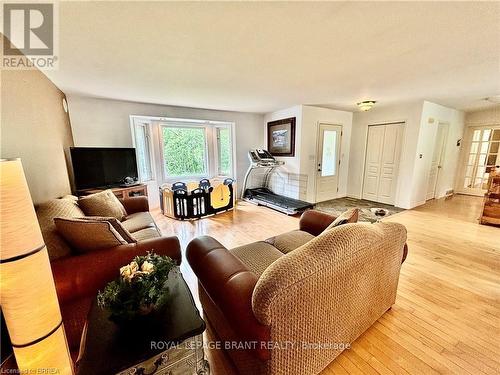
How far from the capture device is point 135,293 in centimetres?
89

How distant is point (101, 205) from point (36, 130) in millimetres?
1049

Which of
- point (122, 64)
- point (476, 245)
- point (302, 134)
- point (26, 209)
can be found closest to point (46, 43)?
point (122, 64)

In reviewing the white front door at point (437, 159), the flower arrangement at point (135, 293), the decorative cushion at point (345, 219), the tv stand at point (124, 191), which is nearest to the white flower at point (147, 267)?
the flower arrangement at point (135, 293)

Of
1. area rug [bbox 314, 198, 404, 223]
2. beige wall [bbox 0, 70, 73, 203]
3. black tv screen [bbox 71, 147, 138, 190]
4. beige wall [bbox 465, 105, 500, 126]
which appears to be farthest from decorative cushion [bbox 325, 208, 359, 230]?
beige wall [bbox 465, 105, 500, 126]

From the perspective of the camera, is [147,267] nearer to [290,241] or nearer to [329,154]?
[290,241]

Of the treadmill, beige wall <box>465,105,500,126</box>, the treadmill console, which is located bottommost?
the treadmill

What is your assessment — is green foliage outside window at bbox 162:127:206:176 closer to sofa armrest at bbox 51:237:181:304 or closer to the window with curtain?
the window with curtain

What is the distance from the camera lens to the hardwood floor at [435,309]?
1.28 metres

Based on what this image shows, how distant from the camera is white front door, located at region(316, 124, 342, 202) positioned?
4.82 meters

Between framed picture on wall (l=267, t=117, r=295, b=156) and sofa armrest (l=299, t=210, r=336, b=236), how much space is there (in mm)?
2751

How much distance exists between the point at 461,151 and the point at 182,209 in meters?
7.43

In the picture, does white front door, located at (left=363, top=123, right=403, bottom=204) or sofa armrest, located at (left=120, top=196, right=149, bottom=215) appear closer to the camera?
sofa armrest, located at (left=120, top=196, right=149, bottom=215)

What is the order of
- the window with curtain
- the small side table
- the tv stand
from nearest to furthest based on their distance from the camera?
the small side table < the tv stand < the window with curtain

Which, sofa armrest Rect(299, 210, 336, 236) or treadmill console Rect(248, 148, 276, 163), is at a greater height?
treadmill console Rect(248, 148, 276, 163)
